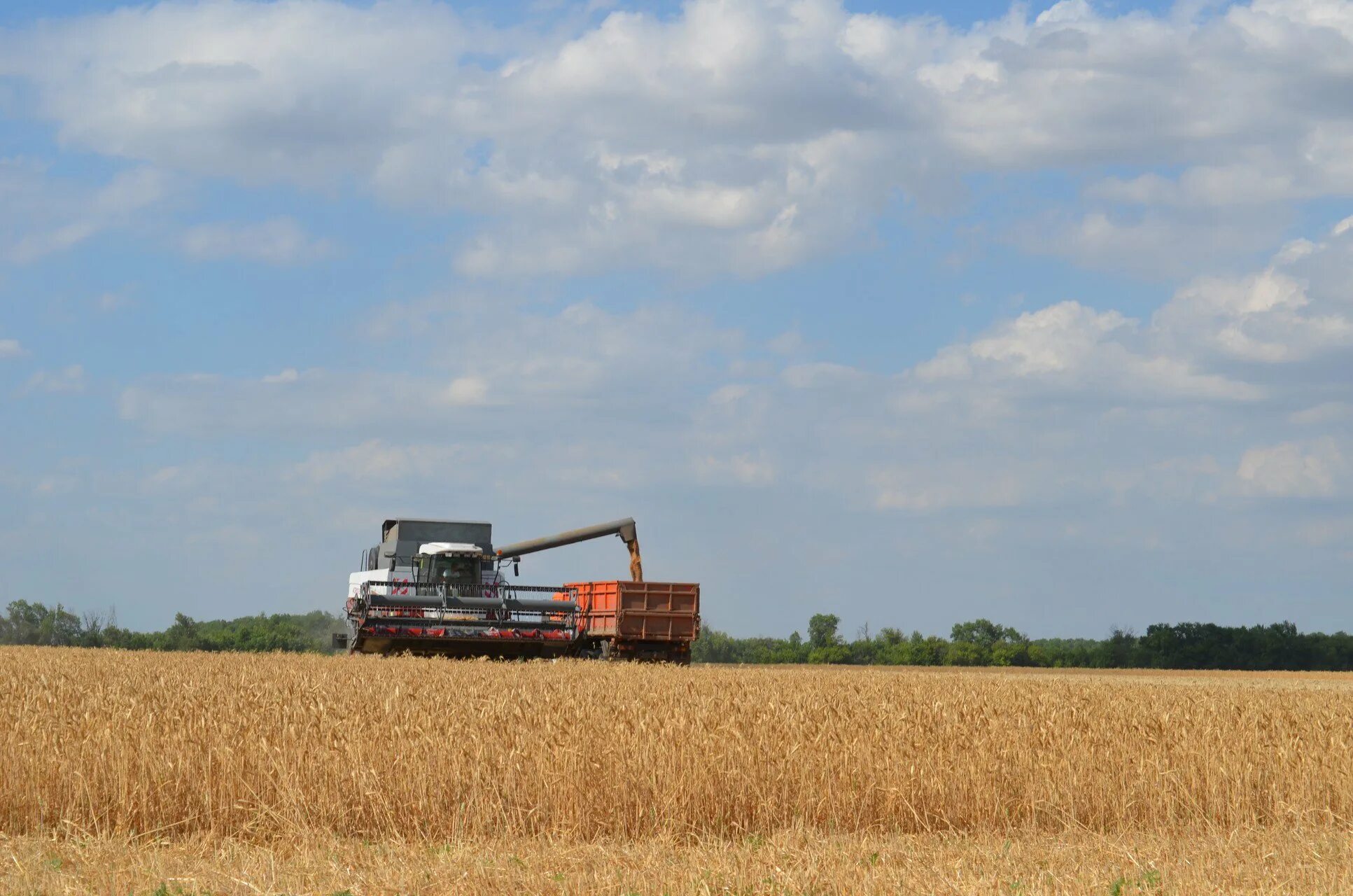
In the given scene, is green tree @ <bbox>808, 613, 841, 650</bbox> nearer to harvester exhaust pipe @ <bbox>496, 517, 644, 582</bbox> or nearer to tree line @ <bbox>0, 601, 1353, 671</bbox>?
tree line @ <bbox>0, 601, 1353, 671</bbox>

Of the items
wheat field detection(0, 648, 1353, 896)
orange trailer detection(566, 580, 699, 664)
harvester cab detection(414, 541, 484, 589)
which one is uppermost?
harvester cab detection(414, 541, 484, 589)

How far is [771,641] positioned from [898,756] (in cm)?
5204

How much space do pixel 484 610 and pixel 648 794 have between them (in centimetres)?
1899

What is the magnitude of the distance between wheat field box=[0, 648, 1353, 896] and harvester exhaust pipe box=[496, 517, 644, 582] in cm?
2033

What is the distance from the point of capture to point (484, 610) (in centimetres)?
2805

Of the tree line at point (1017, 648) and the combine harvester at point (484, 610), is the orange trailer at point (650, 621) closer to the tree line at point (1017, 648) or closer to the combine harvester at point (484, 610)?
the combine harvester at point (484, 610)

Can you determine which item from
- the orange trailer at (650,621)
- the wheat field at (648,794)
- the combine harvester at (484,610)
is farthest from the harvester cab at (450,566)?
the wheat field at (648,794)

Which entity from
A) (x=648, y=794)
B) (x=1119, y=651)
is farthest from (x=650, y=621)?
(x=1119, y=651)

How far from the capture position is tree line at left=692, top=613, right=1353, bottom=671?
56.9 m

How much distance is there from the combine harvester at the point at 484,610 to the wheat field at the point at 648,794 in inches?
590

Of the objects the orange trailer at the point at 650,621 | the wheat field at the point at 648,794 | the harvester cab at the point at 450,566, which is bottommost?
the wheat field at the point at 648,794

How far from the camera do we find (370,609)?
27078 millimetres

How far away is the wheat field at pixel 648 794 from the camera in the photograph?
7.57 m

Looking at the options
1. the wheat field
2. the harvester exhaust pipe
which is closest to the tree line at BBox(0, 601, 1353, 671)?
the harvester exhaust pipe
